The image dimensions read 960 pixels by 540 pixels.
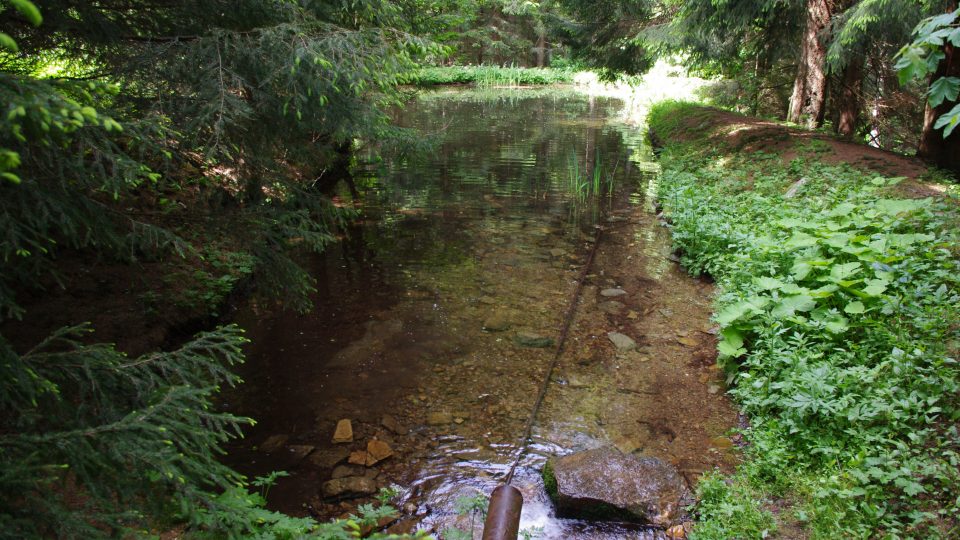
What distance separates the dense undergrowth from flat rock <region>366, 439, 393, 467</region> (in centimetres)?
218

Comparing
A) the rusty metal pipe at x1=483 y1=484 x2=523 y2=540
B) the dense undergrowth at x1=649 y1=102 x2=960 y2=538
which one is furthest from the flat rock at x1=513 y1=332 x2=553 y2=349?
the rusty metal pipe at x1=483 y1=484 x2=523 y2=540

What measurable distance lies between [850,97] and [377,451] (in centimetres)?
1287

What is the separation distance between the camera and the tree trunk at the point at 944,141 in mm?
7792

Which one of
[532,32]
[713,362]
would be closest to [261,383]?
[713,362]

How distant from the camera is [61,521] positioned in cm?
179

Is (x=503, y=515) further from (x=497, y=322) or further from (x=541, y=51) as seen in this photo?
(x=541, y=51)

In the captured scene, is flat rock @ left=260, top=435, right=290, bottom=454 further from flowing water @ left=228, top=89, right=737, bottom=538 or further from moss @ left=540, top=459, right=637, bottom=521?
moss @ left=540, top=459, right=637, bottom=521

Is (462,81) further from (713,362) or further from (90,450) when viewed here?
(90,450)

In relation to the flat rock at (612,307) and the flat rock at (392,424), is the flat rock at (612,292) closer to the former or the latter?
the flat rock at (612,307)

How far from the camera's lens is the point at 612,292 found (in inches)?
268

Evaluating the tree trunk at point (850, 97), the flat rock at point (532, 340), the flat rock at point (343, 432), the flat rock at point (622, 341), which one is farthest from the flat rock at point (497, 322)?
the tree trunk at point (850, 97)

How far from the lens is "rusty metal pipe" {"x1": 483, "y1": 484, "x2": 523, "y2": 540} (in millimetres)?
3025

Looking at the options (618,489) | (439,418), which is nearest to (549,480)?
(618,489)

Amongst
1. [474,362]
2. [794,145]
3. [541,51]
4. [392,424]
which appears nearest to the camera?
[392,424]
